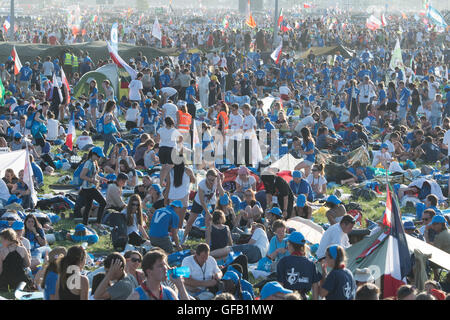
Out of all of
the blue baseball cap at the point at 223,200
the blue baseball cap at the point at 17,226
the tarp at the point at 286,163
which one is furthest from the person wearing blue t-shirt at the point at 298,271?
the tarp at the point at 286,163

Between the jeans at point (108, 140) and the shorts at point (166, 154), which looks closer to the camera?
the shorts at point (166, 154)

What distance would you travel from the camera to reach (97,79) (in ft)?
77.6

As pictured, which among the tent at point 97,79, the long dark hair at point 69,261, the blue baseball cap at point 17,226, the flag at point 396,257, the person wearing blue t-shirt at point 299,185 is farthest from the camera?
the tent at point 97,79

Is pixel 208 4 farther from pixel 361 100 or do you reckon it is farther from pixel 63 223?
pixel 63 223

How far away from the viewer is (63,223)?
1239 cm

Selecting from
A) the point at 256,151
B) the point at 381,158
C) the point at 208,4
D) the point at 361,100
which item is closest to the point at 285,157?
the point at 256,151

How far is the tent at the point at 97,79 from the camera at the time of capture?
77.6ft

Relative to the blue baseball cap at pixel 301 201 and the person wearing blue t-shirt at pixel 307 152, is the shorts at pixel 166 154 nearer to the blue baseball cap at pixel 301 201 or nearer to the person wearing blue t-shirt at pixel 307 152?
the person wearing blue t-shirt at pixel 307 152

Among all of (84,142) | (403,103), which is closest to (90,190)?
(84,142)

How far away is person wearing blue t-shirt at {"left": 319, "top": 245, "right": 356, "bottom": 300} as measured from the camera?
292 inches

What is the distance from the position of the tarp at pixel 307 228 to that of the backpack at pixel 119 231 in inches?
92.8

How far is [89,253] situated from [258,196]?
320 cm

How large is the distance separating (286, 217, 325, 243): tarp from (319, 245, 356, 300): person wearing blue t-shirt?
3.72 m

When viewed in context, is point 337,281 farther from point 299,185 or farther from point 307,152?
point 307,152
